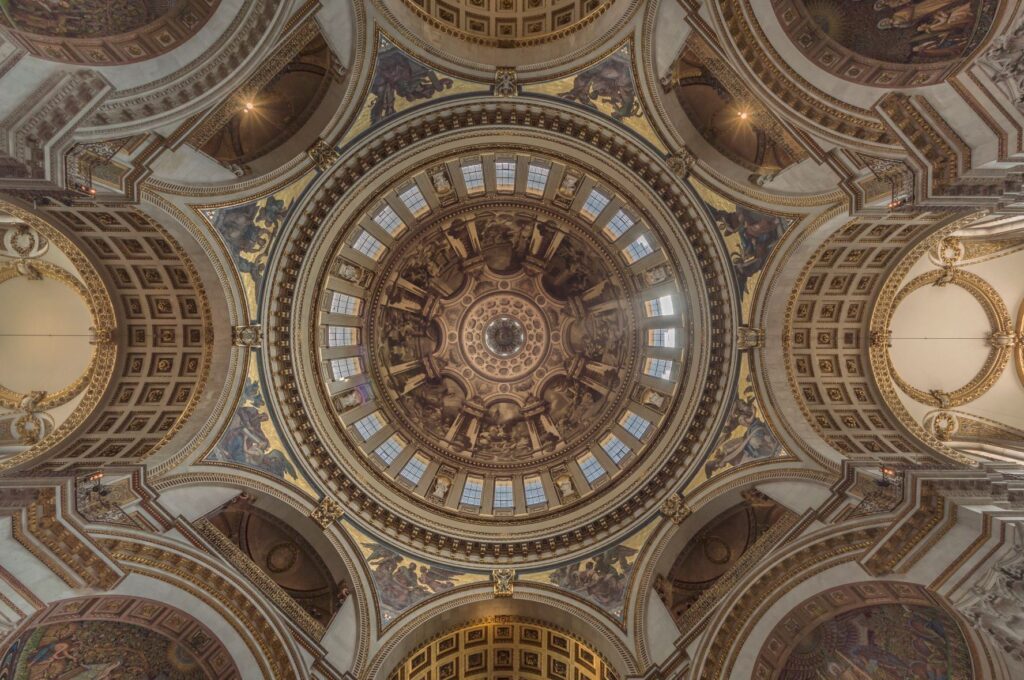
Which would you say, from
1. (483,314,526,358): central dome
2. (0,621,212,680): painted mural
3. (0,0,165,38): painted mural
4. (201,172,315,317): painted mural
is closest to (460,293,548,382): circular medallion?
(483,314,526,358): central dome

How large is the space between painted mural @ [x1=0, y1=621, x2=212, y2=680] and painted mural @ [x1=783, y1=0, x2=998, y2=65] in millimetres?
29503

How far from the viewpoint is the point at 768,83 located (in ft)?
51.9

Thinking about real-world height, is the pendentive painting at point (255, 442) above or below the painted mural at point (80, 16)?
below

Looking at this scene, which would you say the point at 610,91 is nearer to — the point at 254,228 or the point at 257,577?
the point at 254,228

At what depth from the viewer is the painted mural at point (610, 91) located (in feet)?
62.8

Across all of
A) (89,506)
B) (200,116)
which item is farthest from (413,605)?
(200,116)

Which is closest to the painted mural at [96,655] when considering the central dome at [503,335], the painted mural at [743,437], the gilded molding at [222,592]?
the gilded molding at [222,592]

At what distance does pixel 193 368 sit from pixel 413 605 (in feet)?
48.4

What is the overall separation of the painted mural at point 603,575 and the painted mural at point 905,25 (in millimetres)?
19683

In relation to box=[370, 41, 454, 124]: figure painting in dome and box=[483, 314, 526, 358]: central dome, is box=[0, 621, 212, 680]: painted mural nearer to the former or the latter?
box=[370, 41, 454, 124]: figure painting in dome

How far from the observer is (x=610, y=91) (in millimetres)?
19641

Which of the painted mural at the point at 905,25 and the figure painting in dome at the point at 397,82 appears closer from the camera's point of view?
the painted mural at the point at 905,25

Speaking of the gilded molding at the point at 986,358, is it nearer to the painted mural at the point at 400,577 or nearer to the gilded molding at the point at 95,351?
the painted mural at the point at 400,577

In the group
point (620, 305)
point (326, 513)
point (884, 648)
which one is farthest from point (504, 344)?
point (884, 648)
